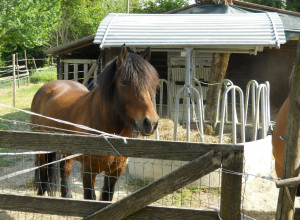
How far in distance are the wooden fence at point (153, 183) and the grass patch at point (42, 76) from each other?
1965cm

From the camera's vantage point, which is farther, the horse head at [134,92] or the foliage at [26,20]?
the foliage at [26,20]

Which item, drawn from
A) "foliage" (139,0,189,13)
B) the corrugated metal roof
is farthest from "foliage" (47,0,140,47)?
the corrugated metal roof

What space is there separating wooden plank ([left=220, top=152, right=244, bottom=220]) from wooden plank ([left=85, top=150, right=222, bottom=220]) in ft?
0.22

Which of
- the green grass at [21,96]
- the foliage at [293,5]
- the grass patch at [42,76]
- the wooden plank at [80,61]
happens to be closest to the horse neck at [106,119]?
the green grass at [21,96]

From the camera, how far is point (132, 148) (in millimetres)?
2184

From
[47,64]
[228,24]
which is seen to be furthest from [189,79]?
[47,64]

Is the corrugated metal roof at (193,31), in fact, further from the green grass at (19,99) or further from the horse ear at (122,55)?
the green grass at (19,99)

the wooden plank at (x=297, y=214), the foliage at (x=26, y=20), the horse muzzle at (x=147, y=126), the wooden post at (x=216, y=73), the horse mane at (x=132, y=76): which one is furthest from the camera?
the foliage at (x=26, y=20)

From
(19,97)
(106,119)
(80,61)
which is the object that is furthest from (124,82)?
(19,97)

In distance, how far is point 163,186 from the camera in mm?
2102

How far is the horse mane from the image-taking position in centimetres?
302

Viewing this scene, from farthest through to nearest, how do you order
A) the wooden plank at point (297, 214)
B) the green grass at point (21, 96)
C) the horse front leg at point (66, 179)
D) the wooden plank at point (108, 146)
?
the green grass at point (21, 96), the horse front leg at point (66, 179), the wooden plank at point (297, 214), the wooden plank at point (108, 146)

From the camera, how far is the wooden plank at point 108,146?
2078 millimetres

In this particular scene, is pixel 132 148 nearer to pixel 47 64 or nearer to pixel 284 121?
pixel 284 121
